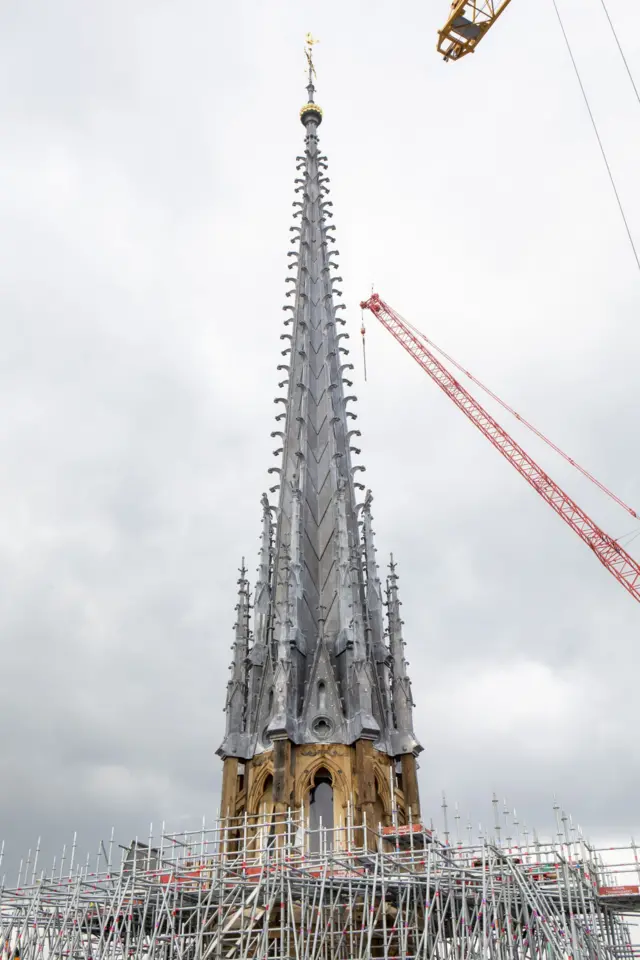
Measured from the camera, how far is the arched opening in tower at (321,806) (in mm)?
30906

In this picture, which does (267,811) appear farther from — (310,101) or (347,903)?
(310,101)

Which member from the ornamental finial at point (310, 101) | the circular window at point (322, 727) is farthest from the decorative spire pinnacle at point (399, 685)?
the ornamental finial at point (310, 101)

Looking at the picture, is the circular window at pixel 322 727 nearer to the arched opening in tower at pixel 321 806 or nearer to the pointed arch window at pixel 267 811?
the arched opening in tower at pixel 321 806

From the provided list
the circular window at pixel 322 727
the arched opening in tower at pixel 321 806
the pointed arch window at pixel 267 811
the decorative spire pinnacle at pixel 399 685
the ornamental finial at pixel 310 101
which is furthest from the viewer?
the ornamental finial at pixel 310 101

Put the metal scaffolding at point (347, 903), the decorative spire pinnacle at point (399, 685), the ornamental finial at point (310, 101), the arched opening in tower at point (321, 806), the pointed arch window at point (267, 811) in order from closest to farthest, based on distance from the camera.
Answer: the metal scaffolding at point (347, 903) → the pointed arch window at point (267, 811) → the arched opening in tower at point (321, 806) → the decorative spire pinnacle at point (399, 685) → the ornamental finial at point (310, 101)

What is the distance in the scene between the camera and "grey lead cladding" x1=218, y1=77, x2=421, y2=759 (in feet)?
109

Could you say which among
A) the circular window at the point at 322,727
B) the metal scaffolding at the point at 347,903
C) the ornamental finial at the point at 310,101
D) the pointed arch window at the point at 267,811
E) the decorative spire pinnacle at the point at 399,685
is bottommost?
the metal scaffolding at the point at 347,903

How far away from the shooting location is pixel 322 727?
32.7 meters

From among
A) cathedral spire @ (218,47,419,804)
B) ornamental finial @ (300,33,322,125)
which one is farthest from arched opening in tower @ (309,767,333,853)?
ornamental finial @ (300,33,322,125)

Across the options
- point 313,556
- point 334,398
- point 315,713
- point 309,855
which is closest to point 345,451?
point 334,398

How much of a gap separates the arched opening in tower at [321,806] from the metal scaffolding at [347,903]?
1.70 meters

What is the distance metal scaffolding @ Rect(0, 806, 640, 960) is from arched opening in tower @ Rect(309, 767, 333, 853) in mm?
1701

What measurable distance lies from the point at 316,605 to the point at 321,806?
8.20 metres

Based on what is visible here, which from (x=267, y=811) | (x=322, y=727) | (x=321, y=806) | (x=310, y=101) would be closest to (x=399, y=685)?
(x=322, y=727)
